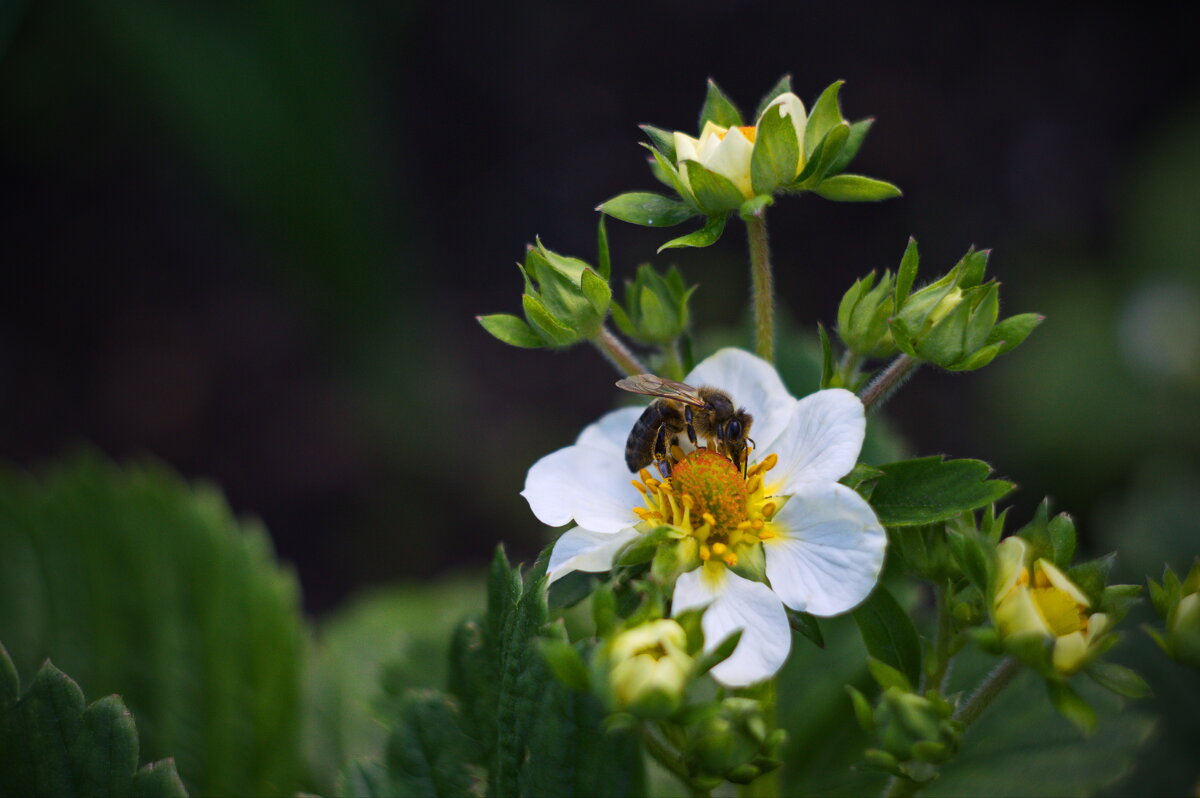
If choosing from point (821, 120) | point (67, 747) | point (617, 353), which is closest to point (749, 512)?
point (617, 353)

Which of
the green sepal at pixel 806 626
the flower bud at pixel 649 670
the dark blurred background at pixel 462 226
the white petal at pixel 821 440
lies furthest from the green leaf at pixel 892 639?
the dark blurred background at pixel 462 226

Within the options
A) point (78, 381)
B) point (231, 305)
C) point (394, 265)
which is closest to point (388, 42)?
point (394, 265)

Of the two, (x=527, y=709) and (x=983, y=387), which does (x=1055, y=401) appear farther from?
(x=527, y=709)

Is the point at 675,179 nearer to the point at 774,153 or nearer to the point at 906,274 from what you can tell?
the point at 774,153

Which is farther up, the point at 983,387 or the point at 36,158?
the point at 36,158

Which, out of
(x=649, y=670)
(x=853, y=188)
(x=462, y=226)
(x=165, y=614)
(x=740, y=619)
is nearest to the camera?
(x=649, y=670)

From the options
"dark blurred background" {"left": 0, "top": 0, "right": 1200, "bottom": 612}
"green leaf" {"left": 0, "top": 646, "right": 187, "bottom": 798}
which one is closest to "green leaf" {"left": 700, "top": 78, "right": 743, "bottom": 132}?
"green leaf" {"left": 0, "top": 646, "right": 187, "bottom": 798}
